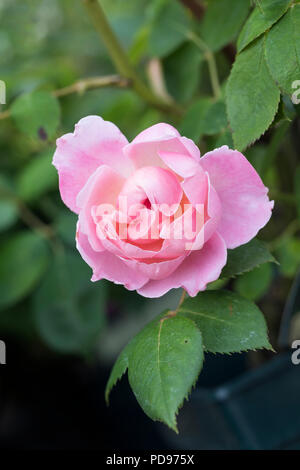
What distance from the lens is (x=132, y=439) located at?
2.00 feet

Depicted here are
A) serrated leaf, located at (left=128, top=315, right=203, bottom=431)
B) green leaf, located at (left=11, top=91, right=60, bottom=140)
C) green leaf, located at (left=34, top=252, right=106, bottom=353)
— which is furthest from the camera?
green leaf, located at (left=34, top=252, right=106, bottom=353)

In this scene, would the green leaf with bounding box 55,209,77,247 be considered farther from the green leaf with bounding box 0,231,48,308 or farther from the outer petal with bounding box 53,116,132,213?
the outer petal with bounding box 53,116,132,213

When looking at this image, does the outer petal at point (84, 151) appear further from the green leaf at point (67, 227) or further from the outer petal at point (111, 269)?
the green leaf at point (67, 227)

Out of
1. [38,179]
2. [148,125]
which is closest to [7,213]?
[38,179]

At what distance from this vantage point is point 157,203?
227mm

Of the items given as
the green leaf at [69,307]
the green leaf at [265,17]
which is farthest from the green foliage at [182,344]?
the green leaf at [69,307]

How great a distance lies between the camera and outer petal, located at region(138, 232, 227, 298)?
23 cm

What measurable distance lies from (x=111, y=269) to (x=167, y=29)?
221mm

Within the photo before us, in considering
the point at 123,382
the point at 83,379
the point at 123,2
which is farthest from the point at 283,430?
the point at 123,2

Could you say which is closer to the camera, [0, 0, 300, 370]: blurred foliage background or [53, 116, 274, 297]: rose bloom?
[53, 116, 274, 297]: rose bloom

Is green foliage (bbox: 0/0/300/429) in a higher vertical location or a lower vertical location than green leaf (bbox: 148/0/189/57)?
lower

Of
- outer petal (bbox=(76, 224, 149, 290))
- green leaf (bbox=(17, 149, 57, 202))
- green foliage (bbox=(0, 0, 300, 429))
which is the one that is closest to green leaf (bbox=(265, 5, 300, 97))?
green foliage (bbox=(0, 0, 300, 429))

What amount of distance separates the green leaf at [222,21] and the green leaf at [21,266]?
25 centimetres

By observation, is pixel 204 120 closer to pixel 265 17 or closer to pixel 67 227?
pixel 265 17
